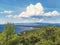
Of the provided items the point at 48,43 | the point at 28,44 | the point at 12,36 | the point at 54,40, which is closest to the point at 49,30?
the point at 54,40

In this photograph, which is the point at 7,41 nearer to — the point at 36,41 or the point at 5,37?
the point at 5,37

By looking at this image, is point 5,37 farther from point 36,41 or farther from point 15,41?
point 36,41

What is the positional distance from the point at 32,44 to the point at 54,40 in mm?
558

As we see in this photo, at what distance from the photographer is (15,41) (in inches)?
115

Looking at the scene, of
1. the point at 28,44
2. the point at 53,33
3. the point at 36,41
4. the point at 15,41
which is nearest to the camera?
the point at 15,41

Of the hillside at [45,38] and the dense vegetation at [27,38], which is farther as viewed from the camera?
the hillside at [45,38]

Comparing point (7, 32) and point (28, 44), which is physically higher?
point (7, 32)

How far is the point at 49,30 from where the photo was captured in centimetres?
396

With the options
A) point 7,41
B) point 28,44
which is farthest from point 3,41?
point 28,44

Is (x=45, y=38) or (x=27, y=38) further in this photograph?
(x=45, y=38)

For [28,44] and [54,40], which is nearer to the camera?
[28,44]

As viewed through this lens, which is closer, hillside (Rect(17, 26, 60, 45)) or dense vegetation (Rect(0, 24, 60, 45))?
dense vegetation (Rect(0, 24, 60, 45))

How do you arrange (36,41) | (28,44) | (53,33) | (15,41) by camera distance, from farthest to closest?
(53,33), (36,41), (28,44), (15,41)

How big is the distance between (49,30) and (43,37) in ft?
0.98
